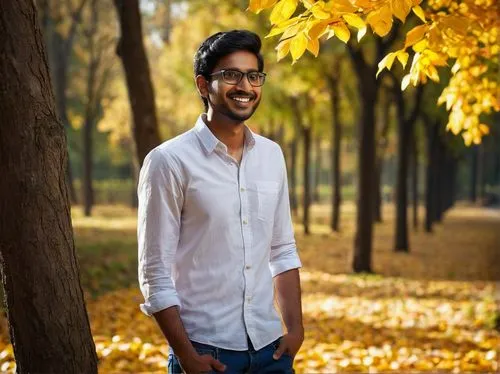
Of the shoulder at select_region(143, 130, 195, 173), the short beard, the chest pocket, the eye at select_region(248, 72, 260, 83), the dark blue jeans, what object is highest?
the eye at select_region(248, 72, 260, 83)

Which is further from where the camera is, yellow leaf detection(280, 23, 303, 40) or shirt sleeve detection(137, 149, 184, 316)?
yellow leaf detection(280, 23, 303, 40)

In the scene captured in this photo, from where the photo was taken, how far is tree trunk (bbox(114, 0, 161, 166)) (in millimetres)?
9266

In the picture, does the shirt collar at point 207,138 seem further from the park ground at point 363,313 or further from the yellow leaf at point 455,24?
the park ground at point 363,313

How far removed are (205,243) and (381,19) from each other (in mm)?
1430

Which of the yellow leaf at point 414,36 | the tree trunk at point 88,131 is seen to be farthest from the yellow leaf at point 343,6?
the tree trunk at point 88,131

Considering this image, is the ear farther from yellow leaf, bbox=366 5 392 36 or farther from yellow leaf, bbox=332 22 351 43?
yellow leaf, bbox=366 5 392 36

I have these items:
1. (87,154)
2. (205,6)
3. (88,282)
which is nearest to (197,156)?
(88,282)

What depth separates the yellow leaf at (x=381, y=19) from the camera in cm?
360

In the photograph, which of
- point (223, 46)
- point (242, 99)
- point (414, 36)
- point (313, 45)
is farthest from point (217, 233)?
point (414, 36)

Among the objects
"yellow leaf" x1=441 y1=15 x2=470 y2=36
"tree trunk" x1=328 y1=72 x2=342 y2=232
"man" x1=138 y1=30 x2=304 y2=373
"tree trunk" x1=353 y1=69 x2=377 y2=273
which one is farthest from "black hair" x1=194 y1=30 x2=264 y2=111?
"tree trunk" x1=328 y1=72 x2=342 y2=232

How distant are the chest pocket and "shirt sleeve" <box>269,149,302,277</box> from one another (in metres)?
0.11

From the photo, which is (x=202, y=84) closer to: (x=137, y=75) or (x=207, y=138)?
(x=207, y=138)

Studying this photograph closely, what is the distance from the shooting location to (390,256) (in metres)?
18.9

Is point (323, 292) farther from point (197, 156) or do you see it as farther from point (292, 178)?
point (292, 178)
